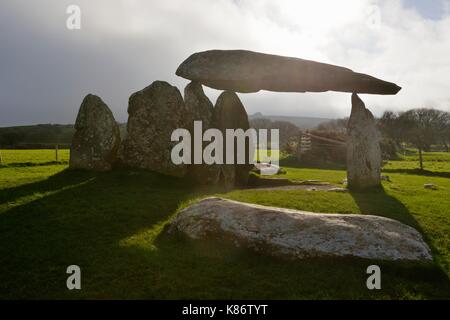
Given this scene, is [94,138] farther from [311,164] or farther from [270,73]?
[311,164]

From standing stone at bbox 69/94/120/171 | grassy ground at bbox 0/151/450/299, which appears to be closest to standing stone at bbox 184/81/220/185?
standing stone at bbox 69/94/120/171

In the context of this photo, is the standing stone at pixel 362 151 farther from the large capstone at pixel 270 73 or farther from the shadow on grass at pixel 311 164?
the shadow on grass at pixel 311 164

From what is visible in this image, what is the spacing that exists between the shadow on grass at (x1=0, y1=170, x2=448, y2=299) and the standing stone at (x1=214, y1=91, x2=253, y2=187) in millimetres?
8056

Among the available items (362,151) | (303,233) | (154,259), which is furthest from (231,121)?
(154,259)

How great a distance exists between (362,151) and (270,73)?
587 centimetres

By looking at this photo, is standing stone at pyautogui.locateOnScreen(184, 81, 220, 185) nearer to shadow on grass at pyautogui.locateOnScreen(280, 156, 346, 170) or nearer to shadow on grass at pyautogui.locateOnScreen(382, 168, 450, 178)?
shadow on grass at pyautogui.locateOnScreen(280, 156, 346, 170)

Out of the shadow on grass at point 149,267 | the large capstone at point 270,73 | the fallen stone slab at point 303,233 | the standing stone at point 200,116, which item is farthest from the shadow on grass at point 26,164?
the fallen stone slab at point 303,233

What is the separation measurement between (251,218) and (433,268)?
4.02m

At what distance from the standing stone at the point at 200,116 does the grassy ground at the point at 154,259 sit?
4.45 meters

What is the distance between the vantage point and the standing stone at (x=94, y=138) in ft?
60.7

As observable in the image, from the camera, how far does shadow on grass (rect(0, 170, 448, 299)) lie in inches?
276

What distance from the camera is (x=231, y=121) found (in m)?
20.5
